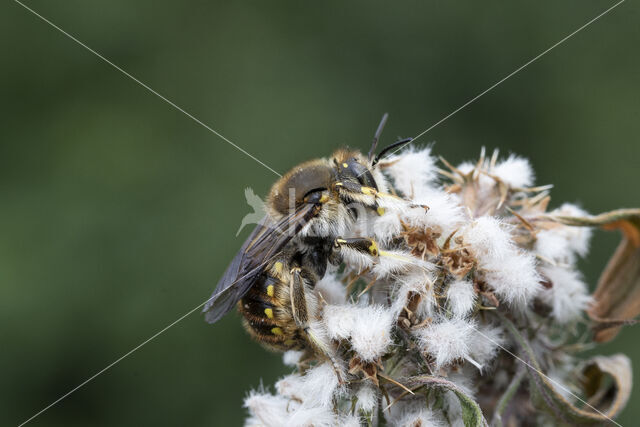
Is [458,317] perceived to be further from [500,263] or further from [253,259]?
[253,259]

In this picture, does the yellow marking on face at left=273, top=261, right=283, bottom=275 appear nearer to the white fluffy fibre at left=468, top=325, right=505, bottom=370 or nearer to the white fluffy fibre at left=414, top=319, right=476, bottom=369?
the white fluffy fibre at left=414, top=319, right=476, bottom=369

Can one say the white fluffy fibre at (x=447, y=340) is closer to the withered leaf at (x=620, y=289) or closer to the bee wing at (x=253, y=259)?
the bee wing at (x=253, y=259)

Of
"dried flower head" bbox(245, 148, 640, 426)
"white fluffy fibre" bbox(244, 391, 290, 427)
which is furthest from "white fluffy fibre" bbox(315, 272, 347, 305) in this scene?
"white fluffy fibre" bbox(244, 391, 290, 427)

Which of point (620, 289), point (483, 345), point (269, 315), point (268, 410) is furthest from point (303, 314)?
point (620, 289)

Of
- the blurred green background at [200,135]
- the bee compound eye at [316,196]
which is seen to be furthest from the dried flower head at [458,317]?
the blurred green background at [200,135]

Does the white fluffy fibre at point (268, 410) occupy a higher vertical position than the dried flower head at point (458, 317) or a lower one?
lower
